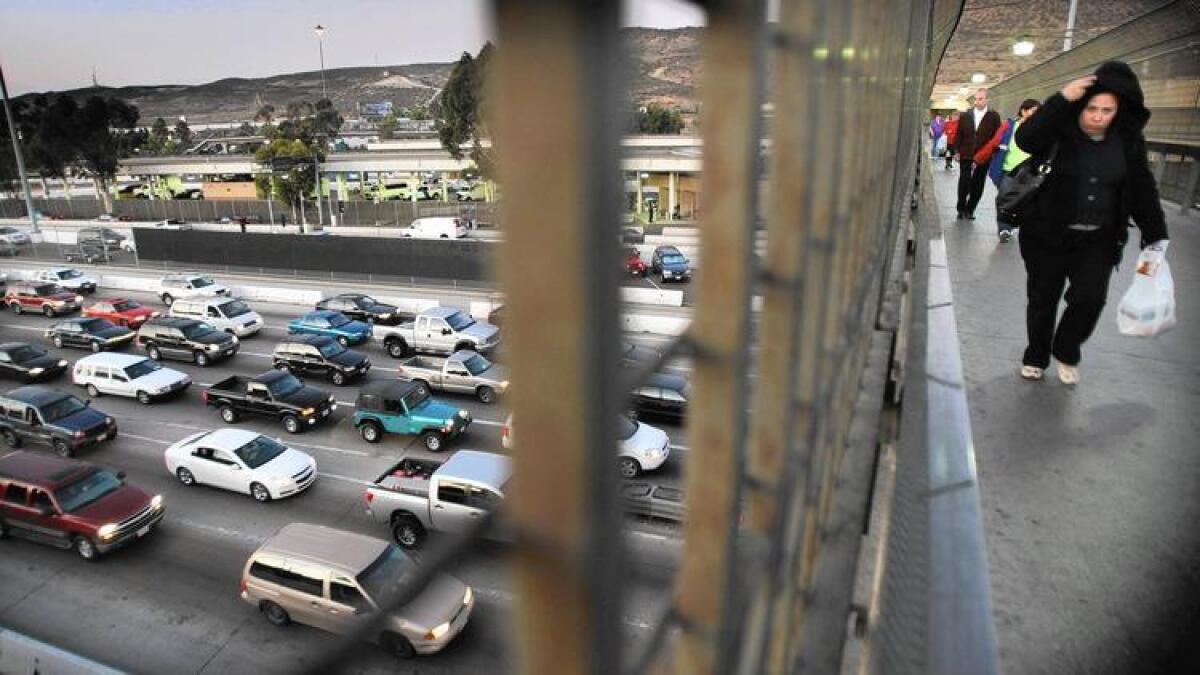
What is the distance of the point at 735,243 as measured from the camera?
91 centimetres

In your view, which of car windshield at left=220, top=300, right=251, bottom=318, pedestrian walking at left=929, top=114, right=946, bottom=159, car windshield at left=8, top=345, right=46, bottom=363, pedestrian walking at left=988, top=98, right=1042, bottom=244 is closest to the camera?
pedestrian walking at left=988, top=98, right=1042, bottom=244

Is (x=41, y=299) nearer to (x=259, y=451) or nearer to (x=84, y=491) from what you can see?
(x=84, y=491)

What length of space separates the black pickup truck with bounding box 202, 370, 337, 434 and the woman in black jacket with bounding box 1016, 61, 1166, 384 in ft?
51.0

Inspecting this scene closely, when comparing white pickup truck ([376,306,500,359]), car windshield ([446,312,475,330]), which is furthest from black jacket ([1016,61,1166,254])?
car windshield ([446,312,475,330])

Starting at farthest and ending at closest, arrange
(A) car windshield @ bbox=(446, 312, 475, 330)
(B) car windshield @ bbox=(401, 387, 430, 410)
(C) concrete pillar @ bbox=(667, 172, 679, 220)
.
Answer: (A) car windshield @ bbox=(446, 312, 475, 330), (B) car windshield @ bbox=(401, 387, 430, 410), (C) concrete pillar @ bbox=(667, 172, 679, 220)

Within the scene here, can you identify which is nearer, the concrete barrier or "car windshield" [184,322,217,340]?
the concrete barrier

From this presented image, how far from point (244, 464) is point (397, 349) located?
28.1ft

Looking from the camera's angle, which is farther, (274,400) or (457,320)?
(457,320)

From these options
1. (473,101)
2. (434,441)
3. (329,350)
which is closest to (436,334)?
(329,350)

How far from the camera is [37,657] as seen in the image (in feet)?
29.0

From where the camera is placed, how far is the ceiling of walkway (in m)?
19.5

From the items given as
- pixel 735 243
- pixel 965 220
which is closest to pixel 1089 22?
pixel 965 220

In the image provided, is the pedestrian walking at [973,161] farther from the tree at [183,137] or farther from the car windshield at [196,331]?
the tree at [183,137]

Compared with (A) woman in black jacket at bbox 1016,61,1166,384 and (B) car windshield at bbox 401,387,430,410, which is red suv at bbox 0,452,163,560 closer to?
(B) car windshield at bbox 401,387,430,410
